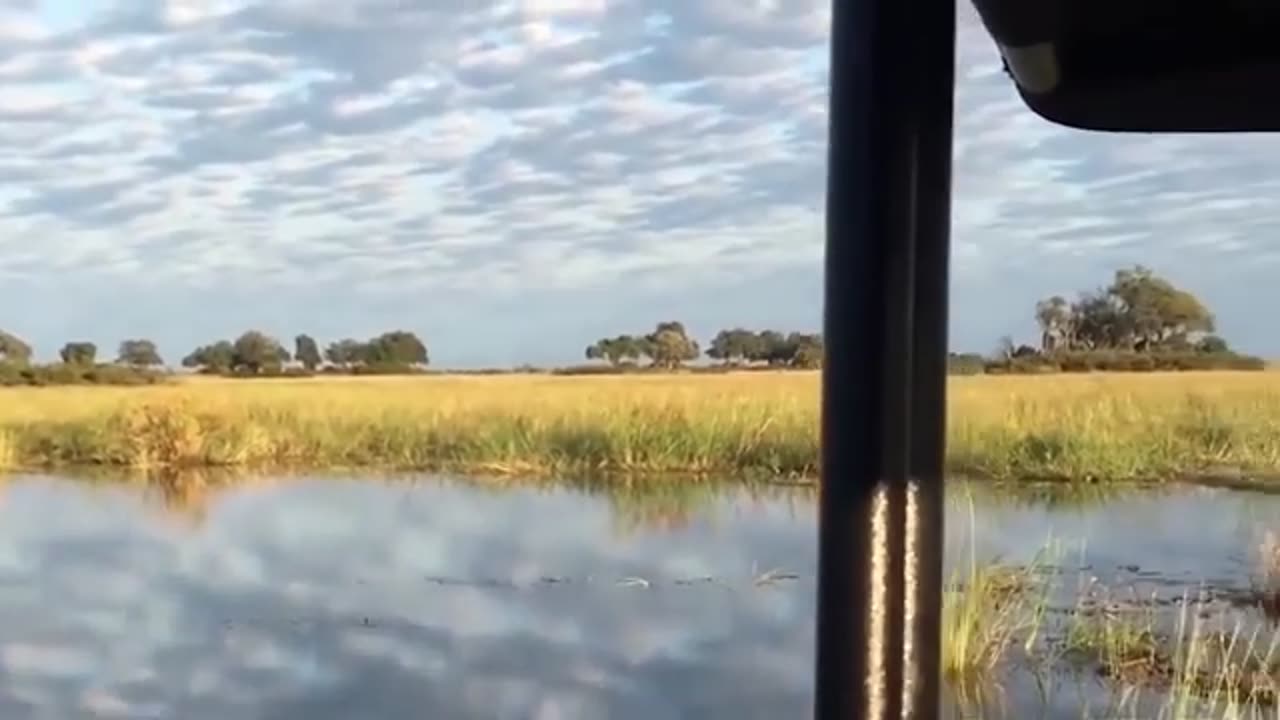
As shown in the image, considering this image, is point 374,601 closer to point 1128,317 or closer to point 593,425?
point 593,425

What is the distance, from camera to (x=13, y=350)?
159 cm

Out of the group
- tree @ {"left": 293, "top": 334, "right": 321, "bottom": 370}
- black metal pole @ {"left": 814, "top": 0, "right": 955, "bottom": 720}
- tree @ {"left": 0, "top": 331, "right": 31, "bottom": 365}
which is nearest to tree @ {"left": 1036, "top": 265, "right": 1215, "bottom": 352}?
black metal pole @ {"left": 814, "top": 0, "right": 955, "bottom": 720}

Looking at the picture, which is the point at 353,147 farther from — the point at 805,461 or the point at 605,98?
the point at 805,461

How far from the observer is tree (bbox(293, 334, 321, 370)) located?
5.23 feet

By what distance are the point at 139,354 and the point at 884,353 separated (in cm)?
92

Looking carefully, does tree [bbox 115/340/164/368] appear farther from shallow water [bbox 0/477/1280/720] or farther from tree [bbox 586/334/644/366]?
tree [bbox 586/334/644/366]

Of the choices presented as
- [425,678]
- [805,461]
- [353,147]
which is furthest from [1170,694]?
[353,147]

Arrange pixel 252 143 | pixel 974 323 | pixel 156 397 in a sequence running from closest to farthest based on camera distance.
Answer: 1. pixel 974 323
2. pixel 156 397
3. pixel 252 143

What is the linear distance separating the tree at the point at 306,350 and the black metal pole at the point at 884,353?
2.60 ft

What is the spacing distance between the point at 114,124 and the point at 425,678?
609mm

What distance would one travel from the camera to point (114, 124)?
1643 mm

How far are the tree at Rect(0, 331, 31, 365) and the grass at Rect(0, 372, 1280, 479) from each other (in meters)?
0.03

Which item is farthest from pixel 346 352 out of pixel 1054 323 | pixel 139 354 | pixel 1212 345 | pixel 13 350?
pixel 1212 345

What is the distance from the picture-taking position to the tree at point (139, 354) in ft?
5.18
